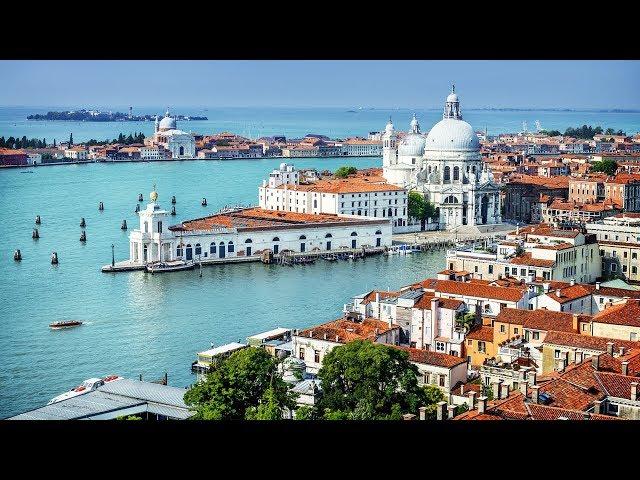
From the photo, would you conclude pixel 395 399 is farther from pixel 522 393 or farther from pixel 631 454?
pixel 631 454

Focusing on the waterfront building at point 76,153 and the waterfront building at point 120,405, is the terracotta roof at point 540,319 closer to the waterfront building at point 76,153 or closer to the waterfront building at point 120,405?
the waterfront building at point 120,405

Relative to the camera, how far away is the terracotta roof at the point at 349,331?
18.9 ft

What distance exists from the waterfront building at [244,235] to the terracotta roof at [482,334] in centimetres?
544

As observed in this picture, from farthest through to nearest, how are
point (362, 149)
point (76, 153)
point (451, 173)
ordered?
1. point (362, 149)
2. point (76, 153)
3. point (451, 173)

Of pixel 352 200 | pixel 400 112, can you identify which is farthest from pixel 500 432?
pixel 400 112

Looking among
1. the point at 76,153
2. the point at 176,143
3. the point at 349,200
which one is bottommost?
the point at 349,200

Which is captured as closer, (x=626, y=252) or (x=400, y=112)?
(x=626, y=252)

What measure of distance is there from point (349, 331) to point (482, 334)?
2.36 feet

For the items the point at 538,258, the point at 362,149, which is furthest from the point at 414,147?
the point at 362,149

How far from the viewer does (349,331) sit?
591cm

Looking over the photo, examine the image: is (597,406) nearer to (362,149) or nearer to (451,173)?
(451,173)
